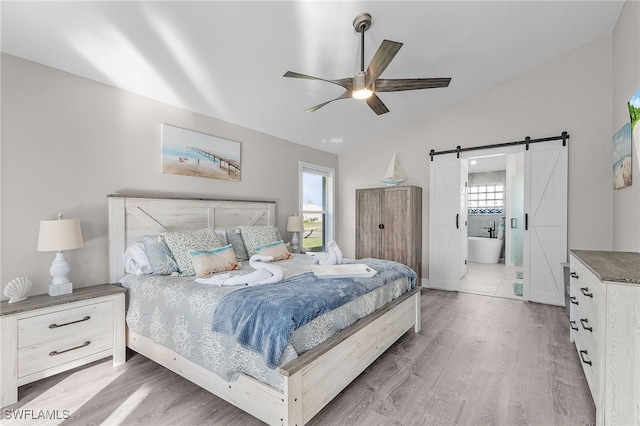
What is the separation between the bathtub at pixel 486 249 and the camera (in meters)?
6.87

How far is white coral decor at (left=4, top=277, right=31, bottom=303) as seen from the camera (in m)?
2.08

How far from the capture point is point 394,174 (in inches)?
197

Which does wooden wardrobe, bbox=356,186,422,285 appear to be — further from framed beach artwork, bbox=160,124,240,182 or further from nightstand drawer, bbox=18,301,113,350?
nightstand drawer, bbox=18,301,113,350

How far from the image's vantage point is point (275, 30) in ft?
8.40

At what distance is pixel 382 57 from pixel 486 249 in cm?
632

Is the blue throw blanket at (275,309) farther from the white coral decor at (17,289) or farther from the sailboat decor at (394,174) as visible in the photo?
the sailboat decor at (394,174)

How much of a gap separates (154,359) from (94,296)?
685mm

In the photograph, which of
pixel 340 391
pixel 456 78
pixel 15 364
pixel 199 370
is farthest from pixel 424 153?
pixel 15 364

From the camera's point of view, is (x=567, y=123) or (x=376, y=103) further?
(x=567, y=123)

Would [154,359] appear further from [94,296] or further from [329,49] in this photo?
[329,49]

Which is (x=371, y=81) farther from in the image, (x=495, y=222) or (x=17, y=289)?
(x=495, y=222)

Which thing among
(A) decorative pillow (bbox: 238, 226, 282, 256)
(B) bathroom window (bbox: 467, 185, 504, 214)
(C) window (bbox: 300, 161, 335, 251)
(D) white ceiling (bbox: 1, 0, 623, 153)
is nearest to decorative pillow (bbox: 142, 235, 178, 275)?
(A) decorative pillow (bbox: 238, 226, 282, 256)

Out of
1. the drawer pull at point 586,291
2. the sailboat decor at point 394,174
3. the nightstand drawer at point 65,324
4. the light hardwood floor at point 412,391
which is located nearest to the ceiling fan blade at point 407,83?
the drawer pull at point 586,291

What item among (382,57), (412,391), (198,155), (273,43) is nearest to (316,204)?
(198,155)
